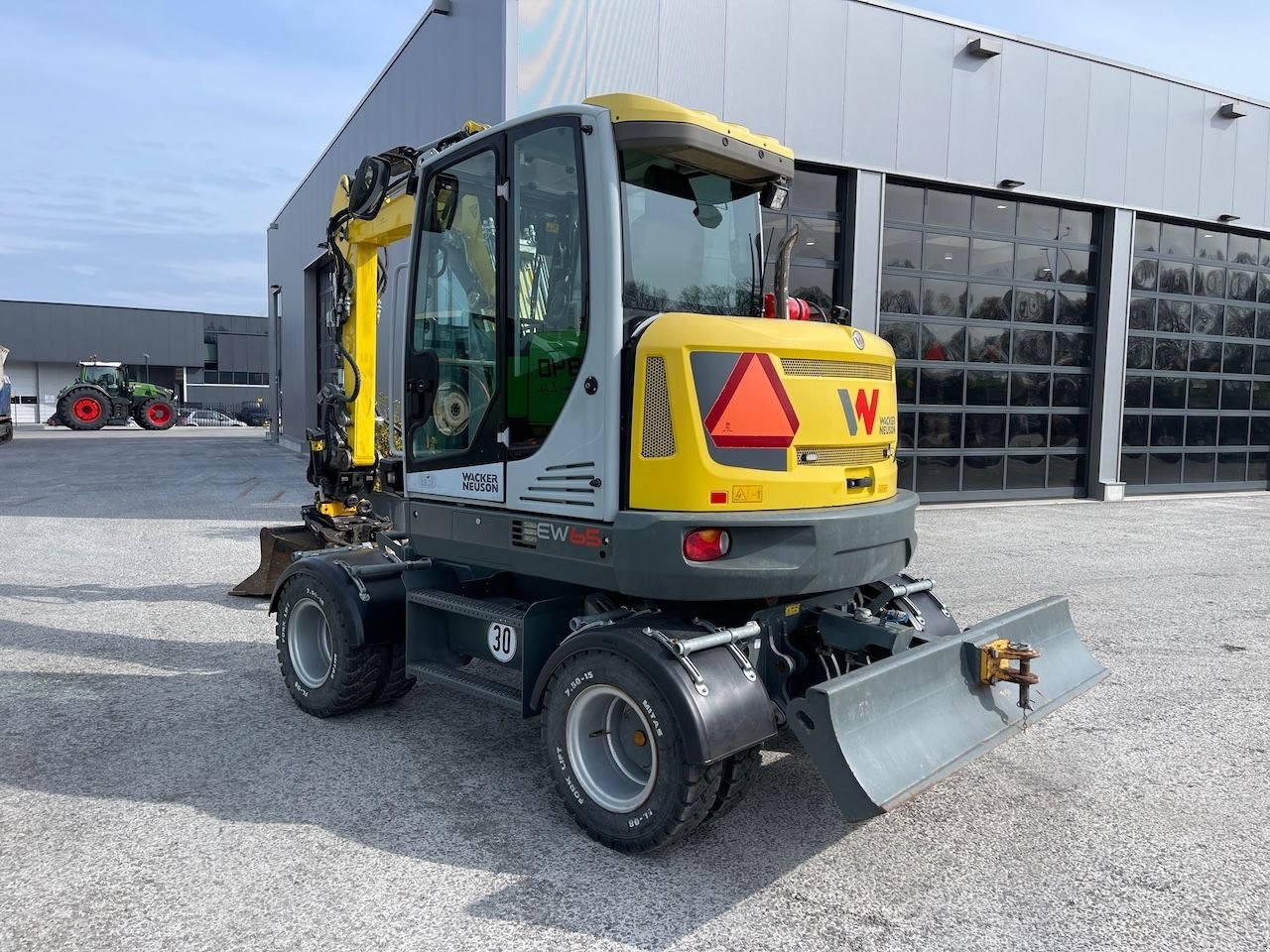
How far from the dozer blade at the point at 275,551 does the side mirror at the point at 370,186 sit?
118 inches

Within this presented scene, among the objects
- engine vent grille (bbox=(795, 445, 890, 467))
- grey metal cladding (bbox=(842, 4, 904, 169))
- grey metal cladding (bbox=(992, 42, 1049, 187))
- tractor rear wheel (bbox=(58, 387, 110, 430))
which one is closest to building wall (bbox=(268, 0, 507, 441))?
engine vent grille (bbox=(795, 445, 890, 467))

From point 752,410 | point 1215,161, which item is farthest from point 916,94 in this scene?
point 752,410

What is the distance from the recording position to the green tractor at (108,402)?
125 feet

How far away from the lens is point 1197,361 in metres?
18.0

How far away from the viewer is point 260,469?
70.0 feet

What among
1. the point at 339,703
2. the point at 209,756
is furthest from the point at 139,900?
the point at 339,703

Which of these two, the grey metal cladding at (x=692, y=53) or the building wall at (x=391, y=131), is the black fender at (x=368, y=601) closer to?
the building wall at (x=391, y=131)

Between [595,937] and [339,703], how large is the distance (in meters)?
2.38

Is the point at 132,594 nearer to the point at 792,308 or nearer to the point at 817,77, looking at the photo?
the point at 792,308

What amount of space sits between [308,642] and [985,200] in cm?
1393

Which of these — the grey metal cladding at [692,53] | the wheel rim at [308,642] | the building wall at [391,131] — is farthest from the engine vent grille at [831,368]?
the grey metal cladding at [692,53]

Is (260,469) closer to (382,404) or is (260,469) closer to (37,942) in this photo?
(382,404)

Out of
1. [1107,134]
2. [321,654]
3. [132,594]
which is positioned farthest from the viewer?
[1107,134]

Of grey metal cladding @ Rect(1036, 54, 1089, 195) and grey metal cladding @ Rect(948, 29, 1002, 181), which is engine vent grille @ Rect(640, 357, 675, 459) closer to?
grey metal cladding @ Rect(948, 29, 1002, 181)
